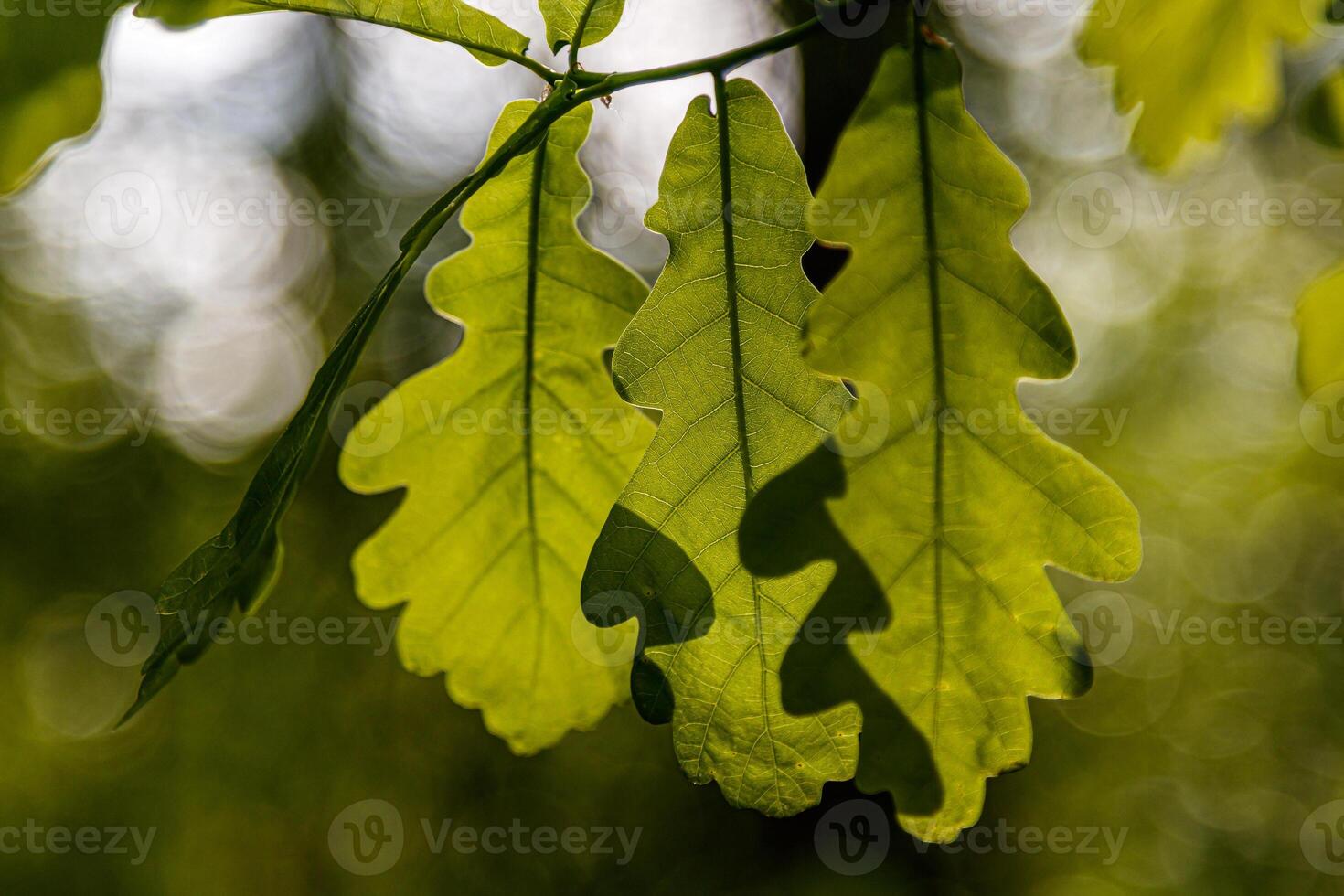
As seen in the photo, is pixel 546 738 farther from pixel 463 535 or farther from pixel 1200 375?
pixel 1200 375

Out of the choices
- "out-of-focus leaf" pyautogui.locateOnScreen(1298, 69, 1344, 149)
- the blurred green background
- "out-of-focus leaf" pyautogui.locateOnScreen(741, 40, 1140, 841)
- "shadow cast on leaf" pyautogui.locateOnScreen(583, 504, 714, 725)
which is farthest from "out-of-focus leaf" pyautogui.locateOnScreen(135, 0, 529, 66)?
the blurred green background

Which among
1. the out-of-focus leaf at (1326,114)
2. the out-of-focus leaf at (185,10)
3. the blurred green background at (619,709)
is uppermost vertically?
the out-of-focus leaf at (185,10)

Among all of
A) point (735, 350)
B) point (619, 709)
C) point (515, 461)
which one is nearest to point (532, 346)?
point (515, 461)

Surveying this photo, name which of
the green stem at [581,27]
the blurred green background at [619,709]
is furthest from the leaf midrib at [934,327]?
the blurred green background at [619,709]

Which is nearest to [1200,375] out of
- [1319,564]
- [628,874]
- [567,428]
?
[1319,564]

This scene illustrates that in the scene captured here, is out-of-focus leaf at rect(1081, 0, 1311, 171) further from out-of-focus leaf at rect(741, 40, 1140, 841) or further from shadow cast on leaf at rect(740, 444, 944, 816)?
shadow cast on leaf at rect(740, 444, 944, 816)

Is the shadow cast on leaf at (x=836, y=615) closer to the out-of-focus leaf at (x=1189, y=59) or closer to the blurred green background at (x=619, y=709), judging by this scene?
the out-of-focus leaf at (x=1189, y=59)
